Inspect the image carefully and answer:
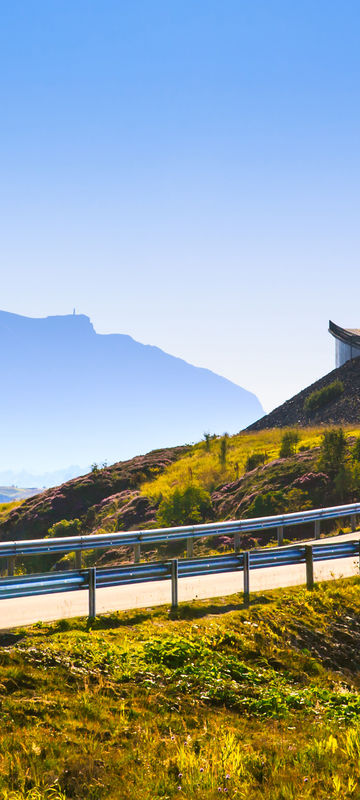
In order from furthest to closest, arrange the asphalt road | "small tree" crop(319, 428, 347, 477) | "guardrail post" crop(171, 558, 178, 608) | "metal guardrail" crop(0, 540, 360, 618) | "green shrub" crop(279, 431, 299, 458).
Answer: "green shrub" crop(279, 431, 299, 458), "small tree" crop(319, 428, 347, 477), "guardrail post" crop(171, 558, 178, 608), the asphalt road, "metal guardrail" crop(0, 540, 360, 618)

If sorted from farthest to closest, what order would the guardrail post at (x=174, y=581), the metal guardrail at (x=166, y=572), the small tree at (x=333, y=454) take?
1. the small tree at (x=333, y=454)
2. the guardrail post at (x=174, y=581)
3. the metal guardrail at (x=166, y=572)

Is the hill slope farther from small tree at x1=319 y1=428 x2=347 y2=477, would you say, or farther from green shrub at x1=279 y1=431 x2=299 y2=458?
small tree at x1=319 y1=428 x2=347 y2=477

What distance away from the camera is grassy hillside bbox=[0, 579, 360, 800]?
5582 mm

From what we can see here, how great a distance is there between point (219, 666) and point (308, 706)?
3.94 feet

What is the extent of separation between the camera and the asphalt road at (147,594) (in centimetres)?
1032

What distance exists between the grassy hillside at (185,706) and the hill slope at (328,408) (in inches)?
1667

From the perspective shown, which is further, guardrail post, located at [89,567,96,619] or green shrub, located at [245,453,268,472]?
green shrub, located at [245,453,268,472]

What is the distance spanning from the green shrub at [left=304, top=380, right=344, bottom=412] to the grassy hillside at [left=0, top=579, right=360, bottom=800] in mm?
50336

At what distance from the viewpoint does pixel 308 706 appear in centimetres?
766

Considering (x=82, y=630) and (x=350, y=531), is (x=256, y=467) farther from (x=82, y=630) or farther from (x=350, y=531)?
(x=82, y=630)

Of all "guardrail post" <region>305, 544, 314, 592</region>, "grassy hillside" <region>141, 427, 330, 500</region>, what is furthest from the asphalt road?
"grassy hillside" <region>141, 427, 330, 500</region>

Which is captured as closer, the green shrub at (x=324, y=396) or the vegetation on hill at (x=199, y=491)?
the vegetation on hill at (x=199, y=491)

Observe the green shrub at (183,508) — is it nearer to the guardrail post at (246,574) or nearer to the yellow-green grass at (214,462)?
the yellow-green grass at (214,462)

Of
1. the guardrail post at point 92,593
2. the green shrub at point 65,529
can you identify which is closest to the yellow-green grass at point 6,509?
the green shrub at point 65,529
